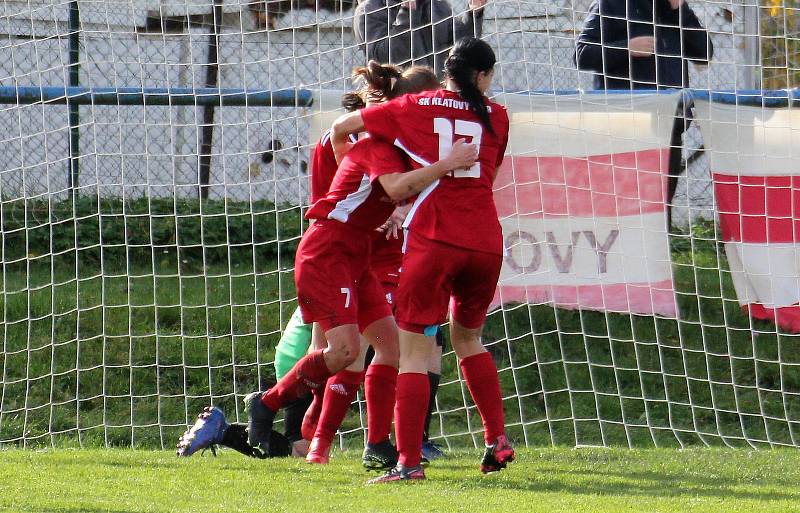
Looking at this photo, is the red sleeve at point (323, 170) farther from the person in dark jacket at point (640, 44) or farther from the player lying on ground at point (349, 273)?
the person in dark jacket at point (640, 44)

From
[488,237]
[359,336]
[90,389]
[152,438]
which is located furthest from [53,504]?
[90,389]

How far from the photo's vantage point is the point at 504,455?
560cm

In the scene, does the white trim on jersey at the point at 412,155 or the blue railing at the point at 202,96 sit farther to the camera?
the blue railing at the point at 202,96

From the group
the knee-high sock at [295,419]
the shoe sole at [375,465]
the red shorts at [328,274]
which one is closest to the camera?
the shoe sole at [375,465]

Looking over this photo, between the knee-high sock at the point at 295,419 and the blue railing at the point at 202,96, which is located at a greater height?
the blue railing at the point at 202,96

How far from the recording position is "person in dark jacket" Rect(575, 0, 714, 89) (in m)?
8.30

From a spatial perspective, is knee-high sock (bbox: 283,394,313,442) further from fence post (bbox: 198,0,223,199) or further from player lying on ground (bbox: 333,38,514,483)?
fence post (bbox: 198,0,223,199)

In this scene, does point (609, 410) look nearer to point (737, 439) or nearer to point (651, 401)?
point (651, 401)

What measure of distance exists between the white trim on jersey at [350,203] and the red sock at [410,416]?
81 centimetres

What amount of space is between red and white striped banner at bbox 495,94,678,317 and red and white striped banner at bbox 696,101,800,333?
1.26ft

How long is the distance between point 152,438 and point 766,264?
3954 millimetres

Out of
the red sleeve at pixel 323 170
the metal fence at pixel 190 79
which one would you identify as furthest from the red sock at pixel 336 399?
the metal fence at pixel 190 79

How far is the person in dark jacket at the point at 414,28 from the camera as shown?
816 cm

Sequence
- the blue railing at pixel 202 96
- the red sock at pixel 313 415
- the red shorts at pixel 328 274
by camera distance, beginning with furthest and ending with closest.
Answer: the blue railing at pixel 202 96
the red sock at pixel 313 415
the red shorts at pixel 328 274
